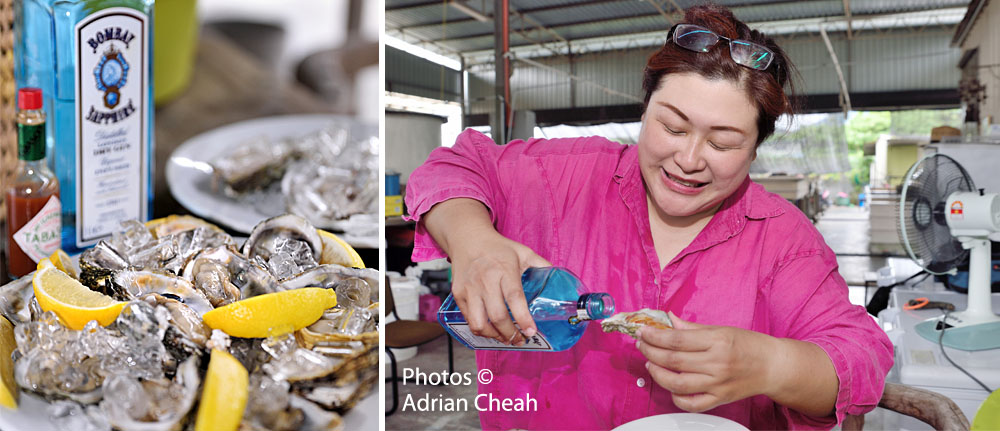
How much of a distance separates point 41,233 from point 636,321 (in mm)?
700

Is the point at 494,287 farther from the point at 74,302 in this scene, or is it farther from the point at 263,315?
the point at 74,302

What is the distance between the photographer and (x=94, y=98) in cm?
85

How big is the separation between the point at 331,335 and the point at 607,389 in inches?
23.6

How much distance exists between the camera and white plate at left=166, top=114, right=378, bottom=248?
3.08 feet

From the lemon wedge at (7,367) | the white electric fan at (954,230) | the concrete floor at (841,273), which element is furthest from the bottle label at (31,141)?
the white electric fan at (954,230)

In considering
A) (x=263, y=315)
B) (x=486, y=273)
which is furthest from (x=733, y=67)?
(x=263, y=315)

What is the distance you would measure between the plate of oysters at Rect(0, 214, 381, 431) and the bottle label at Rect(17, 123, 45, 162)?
0.67ft

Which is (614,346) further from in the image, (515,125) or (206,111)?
(206,111)

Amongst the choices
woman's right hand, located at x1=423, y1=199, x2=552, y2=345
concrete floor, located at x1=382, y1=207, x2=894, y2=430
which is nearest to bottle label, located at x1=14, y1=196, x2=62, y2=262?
woman's right hand, located at x1=423, y1=199, x2=552, y2=345

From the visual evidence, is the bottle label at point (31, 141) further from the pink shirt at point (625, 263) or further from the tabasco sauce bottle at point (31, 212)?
the pink shirt at point (625, 263)

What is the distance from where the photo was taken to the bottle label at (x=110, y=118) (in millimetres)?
840

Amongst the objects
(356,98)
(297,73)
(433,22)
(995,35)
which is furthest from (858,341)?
(297,73)

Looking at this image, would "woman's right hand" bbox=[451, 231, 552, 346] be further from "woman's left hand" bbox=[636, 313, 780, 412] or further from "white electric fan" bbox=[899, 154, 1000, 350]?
"white electric fan" bbox=[899, 154, 1000, 350]

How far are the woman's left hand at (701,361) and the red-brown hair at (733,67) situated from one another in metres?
0.29
